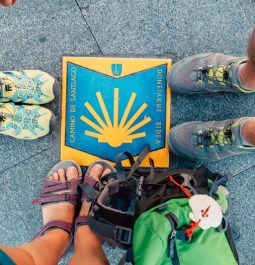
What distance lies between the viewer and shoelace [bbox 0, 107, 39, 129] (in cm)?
120

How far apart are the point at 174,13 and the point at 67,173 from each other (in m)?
0.67

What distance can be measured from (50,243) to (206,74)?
27.7 inches

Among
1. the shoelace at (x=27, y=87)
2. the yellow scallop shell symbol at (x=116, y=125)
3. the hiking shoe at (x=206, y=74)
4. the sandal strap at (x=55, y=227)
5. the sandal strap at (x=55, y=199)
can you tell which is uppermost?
the hiking shoe at (x=206, y=74)

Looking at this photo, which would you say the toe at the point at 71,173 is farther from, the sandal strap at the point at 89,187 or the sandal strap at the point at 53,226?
the sandal strap at the point at 53,226

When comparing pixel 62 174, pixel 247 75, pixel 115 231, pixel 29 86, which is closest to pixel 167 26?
pixel 247 75

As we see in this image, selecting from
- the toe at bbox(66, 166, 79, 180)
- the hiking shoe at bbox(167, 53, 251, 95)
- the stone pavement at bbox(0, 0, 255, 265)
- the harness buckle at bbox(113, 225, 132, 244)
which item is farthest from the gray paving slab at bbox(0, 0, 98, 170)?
the harness buckle at bbox(113, 225, 132, 244)

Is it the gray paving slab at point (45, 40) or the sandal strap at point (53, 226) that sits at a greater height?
the gray paving slab at point (45, 40)

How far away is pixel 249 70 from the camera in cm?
100

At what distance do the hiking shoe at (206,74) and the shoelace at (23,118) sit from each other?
473mm

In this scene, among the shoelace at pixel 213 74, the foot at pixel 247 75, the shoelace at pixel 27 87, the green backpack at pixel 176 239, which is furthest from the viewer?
the shoelace at pixel 27 87

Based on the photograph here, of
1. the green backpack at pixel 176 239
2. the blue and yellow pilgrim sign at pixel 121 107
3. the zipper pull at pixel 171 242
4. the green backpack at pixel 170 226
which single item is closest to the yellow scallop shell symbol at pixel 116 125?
the blue and yellow pilgrim sign at pixel 121 107

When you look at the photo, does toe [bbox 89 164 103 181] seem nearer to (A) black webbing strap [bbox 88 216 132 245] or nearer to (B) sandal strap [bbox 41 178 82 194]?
(B) sandal strap [bbox 41 178 82 194]

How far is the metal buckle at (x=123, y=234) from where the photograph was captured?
90 centimetres

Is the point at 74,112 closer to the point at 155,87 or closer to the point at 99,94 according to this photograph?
the point at 99,94
